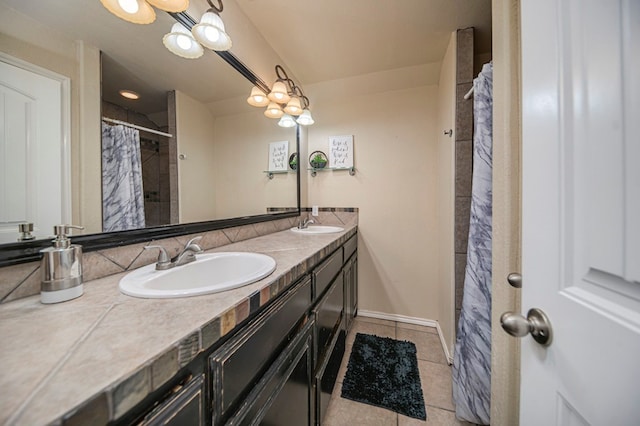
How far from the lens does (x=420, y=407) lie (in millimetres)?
1215

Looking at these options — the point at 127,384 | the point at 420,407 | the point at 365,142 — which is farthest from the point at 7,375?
the point at 365,142

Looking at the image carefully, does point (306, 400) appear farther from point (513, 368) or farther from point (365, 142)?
point (365, 142)

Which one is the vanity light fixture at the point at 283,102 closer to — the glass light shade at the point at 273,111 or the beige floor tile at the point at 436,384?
the glass light shade at the point at 273,111

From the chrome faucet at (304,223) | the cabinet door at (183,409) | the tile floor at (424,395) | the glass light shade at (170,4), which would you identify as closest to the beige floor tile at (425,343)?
the tile floor at (424,395)

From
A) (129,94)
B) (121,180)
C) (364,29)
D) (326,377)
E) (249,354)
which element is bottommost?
(326,377)

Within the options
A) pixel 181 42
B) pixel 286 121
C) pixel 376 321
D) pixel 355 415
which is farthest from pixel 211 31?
pixel 376 321

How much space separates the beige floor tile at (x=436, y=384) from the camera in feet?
4.11

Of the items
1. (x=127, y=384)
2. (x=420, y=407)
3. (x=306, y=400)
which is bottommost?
(x=420, y=407)

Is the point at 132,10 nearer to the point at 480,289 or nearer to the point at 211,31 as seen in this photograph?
the point at 211,31

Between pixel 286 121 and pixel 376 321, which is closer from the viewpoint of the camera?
pixel 286 121

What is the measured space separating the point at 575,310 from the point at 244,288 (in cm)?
67

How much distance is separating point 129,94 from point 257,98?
855 mm

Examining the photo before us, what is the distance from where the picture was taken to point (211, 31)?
1016mm

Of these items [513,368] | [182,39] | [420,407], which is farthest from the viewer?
[420,407]
